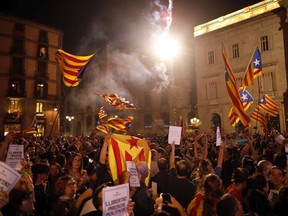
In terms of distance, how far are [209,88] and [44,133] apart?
2457cm

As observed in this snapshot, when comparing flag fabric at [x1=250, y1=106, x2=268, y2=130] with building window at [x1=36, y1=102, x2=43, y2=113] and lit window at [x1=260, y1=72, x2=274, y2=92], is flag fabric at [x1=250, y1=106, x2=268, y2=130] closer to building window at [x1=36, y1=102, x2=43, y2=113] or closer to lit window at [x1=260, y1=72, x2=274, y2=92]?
lit window at [x1=260, y1=72, x2=274, y2=92]

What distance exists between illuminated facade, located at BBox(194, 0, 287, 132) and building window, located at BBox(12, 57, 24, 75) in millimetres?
25627

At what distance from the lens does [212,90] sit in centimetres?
3519

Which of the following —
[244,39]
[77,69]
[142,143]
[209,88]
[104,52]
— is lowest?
[142,143]

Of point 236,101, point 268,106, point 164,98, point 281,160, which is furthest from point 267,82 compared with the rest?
point 281,160

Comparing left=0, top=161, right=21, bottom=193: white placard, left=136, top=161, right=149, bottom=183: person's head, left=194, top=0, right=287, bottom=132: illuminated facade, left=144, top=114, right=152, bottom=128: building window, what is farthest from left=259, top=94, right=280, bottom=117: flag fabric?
left=144, top=114, right=152, bottom=128: building window

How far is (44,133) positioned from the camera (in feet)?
139

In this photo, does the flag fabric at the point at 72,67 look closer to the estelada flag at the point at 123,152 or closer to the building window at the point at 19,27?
the estelada flag at the point at 123,152

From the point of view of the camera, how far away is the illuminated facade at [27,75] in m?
40.7

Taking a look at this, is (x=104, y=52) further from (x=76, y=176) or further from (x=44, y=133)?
(x=76, y=176)

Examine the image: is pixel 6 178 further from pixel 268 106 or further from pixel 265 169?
pixel 268 106

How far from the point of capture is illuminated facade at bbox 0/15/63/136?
40.7 metres

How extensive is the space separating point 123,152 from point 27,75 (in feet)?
137

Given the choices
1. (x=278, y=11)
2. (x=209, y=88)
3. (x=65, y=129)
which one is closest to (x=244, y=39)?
(x=278, y=11)
